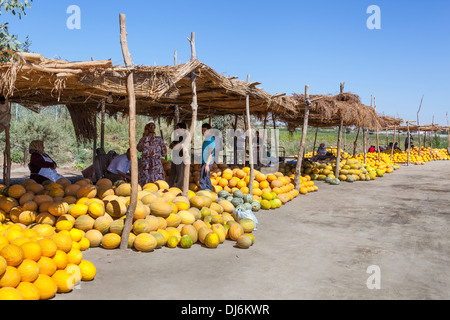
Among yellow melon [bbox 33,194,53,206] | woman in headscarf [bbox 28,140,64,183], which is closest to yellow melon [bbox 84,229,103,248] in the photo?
yellow melon [bbox 33,194,53,206]

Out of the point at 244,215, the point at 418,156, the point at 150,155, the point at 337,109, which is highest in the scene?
the point at 337,109

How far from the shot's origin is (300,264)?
14.9 feet

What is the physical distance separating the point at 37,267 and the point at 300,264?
3.07 metres

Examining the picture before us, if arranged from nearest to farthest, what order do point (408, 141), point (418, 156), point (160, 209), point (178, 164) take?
point (160, 209) → point (178, 164) → point (408, 141) → point (418, 156)

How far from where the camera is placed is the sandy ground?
11.9ft

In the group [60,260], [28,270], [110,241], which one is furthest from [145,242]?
[28,270]

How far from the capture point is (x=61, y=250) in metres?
3.87

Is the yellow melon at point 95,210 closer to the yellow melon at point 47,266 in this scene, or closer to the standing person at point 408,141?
the yellow melon at point 47,266

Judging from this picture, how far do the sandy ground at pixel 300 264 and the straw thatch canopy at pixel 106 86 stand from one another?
2500mm

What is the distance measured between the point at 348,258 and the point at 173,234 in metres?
2.54

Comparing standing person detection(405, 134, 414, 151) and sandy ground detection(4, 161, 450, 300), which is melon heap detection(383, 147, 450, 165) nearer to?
standing person detection(405, 134, 414, 151)

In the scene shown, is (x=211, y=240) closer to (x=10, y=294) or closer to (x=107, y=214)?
(x=107, y=214)

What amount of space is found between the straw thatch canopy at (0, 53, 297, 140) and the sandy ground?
2.50 m
